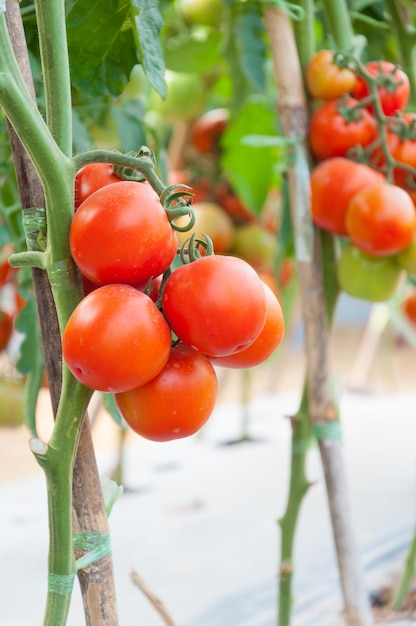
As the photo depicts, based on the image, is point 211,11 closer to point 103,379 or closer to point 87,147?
point 87,147

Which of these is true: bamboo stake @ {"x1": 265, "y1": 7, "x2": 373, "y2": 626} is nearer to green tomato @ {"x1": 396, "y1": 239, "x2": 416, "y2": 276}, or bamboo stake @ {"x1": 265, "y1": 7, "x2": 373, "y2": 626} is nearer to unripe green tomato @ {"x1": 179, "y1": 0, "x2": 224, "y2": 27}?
green tomato @ {"x1": 396, "y1": 239, "x2": 416, "y2": 276}

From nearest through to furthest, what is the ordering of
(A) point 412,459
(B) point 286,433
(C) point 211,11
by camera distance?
(C) point 211,11 → (A) point 412,459 → (B) point 286,433

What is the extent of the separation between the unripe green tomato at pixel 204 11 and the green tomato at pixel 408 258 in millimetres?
529

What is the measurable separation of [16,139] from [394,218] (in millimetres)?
341

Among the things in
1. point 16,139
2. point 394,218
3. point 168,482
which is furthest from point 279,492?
point 16,139

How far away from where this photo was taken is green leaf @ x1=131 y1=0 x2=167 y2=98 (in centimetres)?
47

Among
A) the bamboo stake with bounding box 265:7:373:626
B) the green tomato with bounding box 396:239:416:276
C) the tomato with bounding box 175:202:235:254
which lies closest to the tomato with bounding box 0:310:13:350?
the tomato with bounding box 175:202:235:254

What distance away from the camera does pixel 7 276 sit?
0.92 metres

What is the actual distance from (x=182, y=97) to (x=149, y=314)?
3.21ft

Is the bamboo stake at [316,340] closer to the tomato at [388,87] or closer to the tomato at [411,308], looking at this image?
the tomato at [388,87]

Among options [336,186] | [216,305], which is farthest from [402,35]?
[216,305]

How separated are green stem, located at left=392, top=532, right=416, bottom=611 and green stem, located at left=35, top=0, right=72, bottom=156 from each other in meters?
0.62

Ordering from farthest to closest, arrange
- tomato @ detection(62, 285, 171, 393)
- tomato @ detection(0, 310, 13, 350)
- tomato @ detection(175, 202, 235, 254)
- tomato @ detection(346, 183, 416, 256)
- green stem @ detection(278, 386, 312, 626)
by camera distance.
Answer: tomato @ detection(175, 202, 235, 254), tomato @ detection(0, 310, 13, 350), green stem @ detection(278, 386, 312, 626), tomato @ detection(346, 183, 416, 256), tomato @ detection(62, 285, 171, 393)

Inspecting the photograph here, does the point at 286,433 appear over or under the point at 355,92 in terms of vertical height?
under
